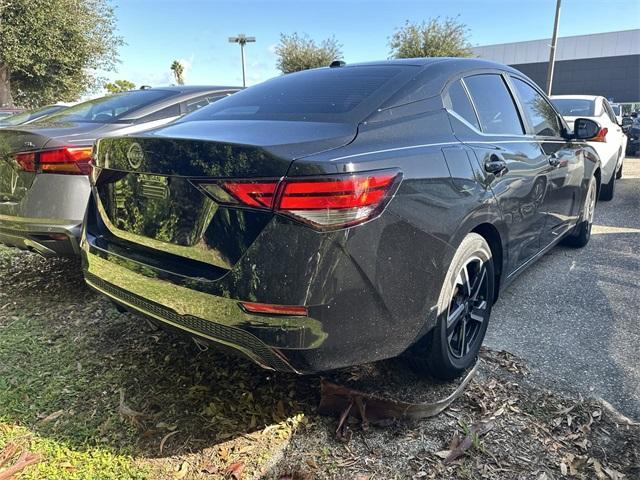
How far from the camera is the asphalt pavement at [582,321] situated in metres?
2.59

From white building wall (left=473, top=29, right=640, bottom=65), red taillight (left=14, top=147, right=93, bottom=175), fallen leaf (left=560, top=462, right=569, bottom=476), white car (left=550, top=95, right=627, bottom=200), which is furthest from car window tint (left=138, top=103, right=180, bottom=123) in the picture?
white building wall (left=473, top=29, right=640, bottom=65)

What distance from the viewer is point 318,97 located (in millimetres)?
A: 2490

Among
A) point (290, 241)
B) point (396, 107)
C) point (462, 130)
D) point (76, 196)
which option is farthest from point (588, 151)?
point (76, 196)

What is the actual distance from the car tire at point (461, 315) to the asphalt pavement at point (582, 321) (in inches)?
15.5

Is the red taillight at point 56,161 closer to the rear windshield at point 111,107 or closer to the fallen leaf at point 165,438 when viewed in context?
the rear windshield at point 111,107

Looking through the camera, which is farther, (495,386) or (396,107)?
(495,386)

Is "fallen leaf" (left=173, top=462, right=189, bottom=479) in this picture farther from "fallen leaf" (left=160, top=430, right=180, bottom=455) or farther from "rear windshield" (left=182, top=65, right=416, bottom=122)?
"rear windshield" (left=182, top=65, right=416, bottom=122)

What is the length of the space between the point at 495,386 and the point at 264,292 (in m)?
1.48

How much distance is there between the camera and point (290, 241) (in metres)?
1.71

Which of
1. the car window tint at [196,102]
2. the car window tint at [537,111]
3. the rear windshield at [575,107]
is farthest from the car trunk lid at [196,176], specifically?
the rear windshield at [575,107]

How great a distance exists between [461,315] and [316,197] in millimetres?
1260

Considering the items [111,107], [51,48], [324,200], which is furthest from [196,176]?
[51,48]

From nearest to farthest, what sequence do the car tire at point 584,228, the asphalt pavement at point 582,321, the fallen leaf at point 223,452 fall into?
the fallen leaf at point 223,452, the asphalt pavement at point 582,321, the car tire at point 584,228

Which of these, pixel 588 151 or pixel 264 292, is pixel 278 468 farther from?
pixel 588 151
